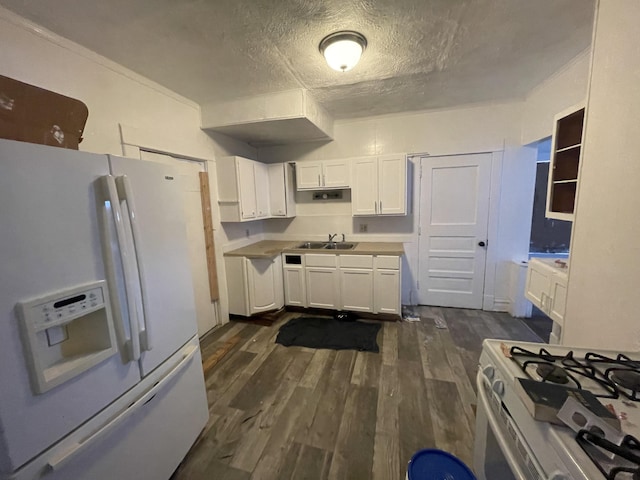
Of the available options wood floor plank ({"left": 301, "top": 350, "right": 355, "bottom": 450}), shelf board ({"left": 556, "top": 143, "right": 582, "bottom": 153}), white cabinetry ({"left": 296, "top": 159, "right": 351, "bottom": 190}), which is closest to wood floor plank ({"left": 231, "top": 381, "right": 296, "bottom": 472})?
wood floor plank ({"left": 301, "top": 350, "right": 355, "bottom": 450})

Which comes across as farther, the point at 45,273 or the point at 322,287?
the point at 322,287

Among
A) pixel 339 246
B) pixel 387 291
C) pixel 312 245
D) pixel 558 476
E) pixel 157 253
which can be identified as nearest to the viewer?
pixel 558 476

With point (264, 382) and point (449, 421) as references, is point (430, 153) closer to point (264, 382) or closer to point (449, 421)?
point (449, 421)

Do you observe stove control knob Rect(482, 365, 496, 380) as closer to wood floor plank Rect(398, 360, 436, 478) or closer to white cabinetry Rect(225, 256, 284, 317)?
wood floor plank Rect(398, 360, 436, 478)

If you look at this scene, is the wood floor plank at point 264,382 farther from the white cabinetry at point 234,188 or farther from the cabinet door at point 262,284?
the white cabinetry at point 234,188

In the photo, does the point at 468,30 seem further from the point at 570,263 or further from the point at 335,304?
the point at 335,304

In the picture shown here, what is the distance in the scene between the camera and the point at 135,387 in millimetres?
1205

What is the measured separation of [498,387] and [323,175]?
9.86ft

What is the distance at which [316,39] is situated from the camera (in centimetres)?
177

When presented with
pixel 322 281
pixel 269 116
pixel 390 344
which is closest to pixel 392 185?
pixel 322 281

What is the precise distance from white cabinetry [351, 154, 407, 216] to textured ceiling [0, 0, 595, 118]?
2.78 feet

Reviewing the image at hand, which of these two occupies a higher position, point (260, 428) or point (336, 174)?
point (336, 174)

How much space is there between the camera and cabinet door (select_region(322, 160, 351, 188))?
341 cm

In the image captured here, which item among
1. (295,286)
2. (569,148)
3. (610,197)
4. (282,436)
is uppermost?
(569,148)
